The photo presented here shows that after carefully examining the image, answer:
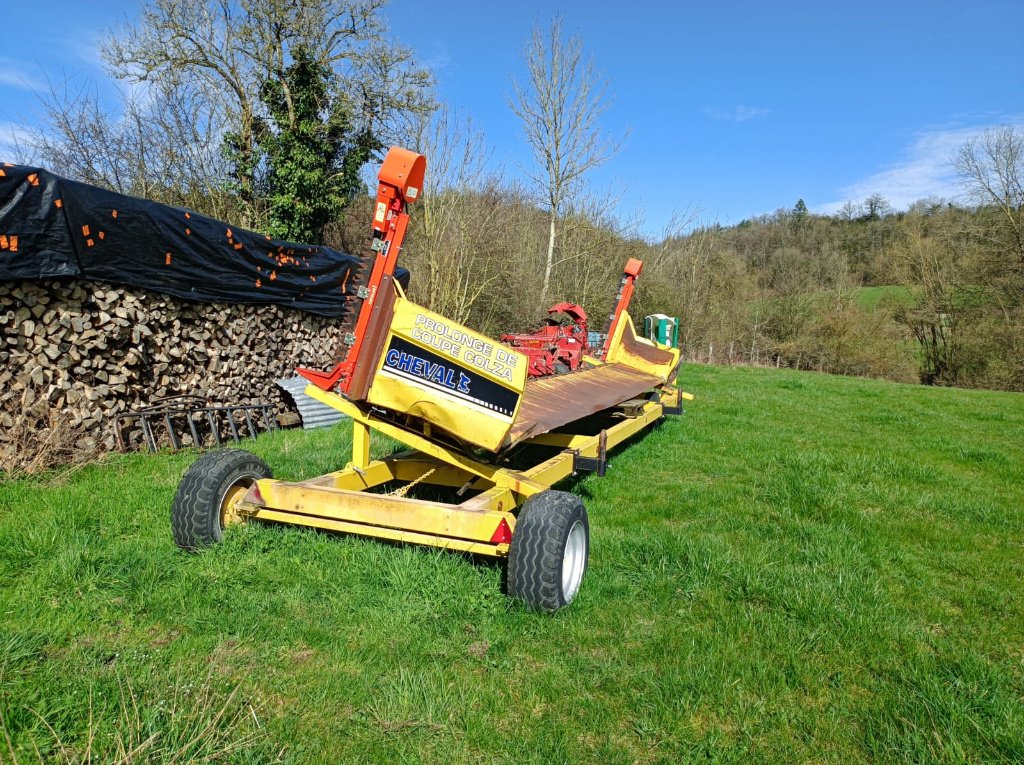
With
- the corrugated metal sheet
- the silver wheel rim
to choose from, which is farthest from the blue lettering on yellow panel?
the corrugated metal sheet

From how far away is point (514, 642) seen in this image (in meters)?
2.87

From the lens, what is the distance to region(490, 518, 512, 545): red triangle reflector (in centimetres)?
310

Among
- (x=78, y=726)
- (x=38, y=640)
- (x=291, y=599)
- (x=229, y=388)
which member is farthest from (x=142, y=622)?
(x=229, y=388)

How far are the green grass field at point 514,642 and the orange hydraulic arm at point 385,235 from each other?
121cm

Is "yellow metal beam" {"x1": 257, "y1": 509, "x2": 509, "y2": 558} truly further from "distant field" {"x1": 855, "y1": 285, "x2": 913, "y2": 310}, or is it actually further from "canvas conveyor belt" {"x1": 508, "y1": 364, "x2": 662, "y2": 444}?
"distant field" {"x1": 855, "y1": 285, "x2": 913, "y2": 310}

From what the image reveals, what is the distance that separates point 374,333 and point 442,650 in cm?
164

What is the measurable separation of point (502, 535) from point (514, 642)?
51cm

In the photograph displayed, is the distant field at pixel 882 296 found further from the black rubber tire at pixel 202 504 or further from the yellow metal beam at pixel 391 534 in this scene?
the black rubber tire at pixel 202 504

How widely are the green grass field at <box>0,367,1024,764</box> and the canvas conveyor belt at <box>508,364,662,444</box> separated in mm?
878

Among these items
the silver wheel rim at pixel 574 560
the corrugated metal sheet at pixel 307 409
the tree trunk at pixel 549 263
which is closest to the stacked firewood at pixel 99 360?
the corrugated metal sheet at pixel 307 409

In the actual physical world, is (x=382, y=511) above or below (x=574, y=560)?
above

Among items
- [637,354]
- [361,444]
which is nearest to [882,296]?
[637,354]

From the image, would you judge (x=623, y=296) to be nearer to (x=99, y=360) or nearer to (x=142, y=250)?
(x=142, y=250)

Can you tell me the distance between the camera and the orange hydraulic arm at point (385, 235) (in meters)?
3.24
